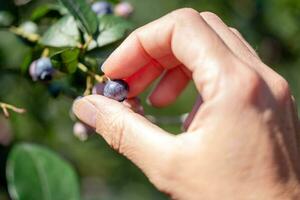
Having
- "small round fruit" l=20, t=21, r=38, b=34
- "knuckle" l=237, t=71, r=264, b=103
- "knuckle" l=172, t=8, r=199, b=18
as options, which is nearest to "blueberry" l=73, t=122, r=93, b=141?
"small round fruit" l=20, t=21, r=38, b=34

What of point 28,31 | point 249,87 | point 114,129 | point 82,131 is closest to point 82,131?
point 82,131

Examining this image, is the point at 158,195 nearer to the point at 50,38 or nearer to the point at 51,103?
the point at 51,103

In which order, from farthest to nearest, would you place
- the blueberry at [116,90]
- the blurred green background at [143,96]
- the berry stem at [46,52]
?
the blurred green background at [143,96] < the berry stem at [46,52] < the blueberry at [116,90]

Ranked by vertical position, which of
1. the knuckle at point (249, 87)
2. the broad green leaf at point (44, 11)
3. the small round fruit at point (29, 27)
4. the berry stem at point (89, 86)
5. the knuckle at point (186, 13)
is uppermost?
the knuckle at point (186, 13)

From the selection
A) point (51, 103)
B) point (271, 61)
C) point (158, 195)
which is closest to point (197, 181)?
point (51, 103)

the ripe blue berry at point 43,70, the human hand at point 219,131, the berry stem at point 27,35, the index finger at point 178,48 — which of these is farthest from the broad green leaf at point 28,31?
the human hand at point 219,131

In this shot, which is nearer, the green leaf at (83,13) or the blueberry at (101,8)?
the green leaf at (83,13)

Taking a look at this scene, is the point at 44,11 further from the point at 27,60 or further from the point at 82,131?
the point at 82,131

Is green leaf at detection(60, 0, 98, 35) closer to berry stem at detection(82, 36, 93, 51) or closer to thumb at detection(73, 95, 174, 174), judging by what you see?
berry stem at detection(82, 36, 93, 51)

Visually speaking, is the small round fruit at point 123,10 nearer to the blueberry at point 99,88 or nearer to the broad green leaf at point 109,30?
the broad green leaf at point 109,30
